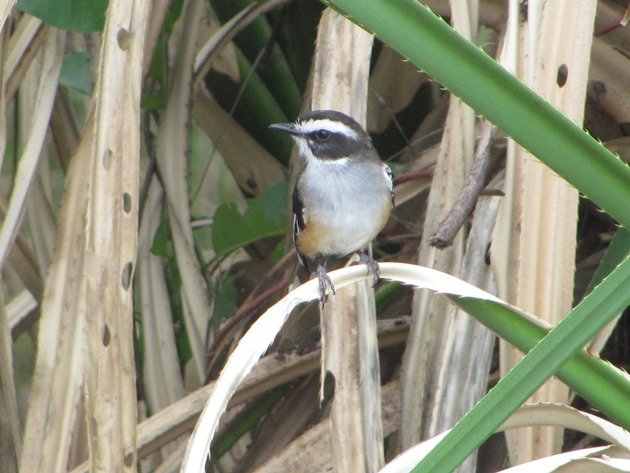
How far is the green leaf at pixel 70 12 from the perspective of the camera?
2.87 metres

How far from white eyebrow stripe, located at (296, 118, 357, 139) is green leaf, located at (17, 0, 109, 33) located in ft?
2.37

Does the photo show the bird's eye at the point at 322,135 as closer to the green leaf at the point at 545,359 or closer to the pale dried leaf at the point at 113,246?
the pale dried leaf at the point at 113,246

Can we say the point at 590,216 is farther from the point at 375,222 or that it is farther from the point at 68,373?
the point at 68,373

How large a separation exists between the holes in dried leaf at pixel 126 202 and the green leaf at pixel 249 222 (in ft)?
4.26

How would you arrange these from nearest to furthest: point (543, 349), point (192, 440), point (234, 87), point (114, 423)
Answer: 1. point (543, 349)
2. point (192, 440)
3. point (114, 423)
4. point (234, 87)

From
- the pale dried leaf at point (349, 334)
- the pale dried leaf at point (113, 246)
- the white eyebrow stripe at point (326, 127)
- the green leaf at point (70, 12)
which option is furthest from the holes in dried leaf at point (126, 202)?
the white eyebrow stripe at point (326, 127)

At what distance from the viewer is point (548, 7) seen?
7.73ft

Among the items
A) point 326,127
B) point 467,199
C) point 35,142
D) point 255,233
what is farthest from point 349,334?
point 255,233

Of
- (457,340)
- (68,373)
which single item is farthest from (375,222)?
(68,373)

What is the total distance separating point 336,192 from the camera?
12.2 ft

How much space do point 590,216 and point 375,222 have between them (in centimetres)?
71

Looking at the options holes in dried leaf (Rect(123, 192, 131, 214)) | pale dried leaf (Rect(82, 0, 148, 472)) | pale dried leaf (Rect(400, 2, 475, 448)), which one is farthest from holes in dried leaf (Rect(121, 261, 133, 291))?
pale dried leaf (Rect(400, 2, 475, 448))

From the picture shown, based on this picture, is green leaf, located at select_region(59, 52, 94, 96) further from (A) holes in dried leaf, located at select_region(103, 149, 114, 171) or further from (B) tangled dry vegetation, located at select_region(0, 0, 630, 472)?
(A) holes in dried leaf, located at select_region(103, 149, 114, 171)

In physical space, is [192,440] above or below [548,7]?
below
